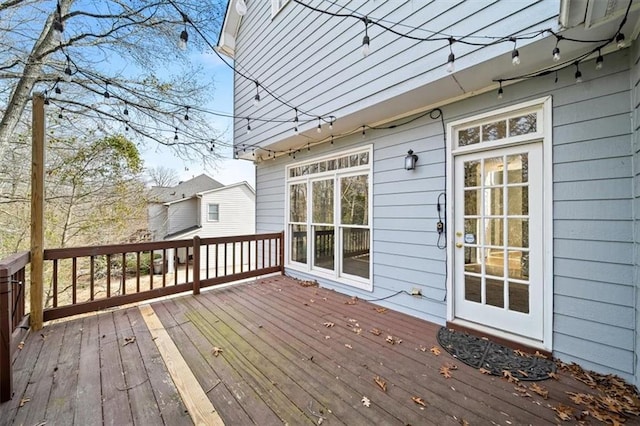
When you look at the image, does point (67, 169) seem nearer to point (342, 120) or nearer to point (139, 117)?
point (139, 117)

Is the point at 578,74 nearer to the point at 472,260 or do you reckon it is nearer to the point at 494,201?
the point at 494,201

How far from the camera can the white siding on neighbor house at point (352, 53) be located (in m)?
2.20

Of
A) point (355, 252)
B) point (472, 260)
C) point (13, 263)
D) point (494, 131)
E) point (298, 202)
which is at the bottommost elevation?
point (355, 252)

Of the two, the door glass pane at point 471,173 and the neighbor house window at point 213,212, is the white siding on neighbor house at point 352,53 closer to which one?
the door glass pane at point 471,173

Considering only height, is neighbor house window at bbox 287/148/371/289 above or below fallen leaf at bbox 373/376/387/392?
above

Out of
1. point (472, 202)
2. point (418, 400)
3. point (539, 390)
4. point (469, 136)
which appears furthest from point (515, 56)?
point (418, 400)

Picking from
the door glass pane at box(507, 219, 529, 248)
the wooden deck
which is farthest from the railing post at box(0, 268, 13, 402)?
the door glass pane at box(507, 219, 529, 248)

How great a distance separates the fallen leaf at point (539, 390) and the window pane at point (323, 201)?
3108mm

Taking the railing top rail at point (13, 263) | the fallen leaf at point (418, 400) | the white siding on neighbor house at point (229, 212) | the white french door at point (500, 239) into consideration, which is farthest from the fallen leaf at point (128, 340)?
the white siding on neighbor house at point (229, 212)

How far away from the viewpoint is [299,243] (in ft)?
16.8

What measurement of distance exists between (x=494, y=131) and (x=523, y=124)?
0.78ft

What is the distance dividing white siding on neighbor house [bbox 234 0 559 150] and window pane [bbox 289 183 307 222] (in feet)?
3.60

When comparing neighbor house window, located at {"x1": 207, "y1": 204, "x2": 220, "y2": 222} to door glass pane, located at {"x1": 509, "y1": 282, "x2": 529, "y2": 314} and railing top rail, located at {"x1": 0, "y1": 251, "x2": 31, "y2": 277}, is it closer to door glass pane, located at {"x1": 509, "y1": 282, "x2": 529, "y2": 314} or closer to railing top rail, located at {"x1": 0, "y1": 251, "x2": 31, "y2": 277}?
railing top rail, located at {"x1": 0, "y1": 251, "x2": 31, "y2": 277}

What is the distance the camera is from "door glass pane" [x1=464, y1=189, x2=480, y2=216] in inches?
110
